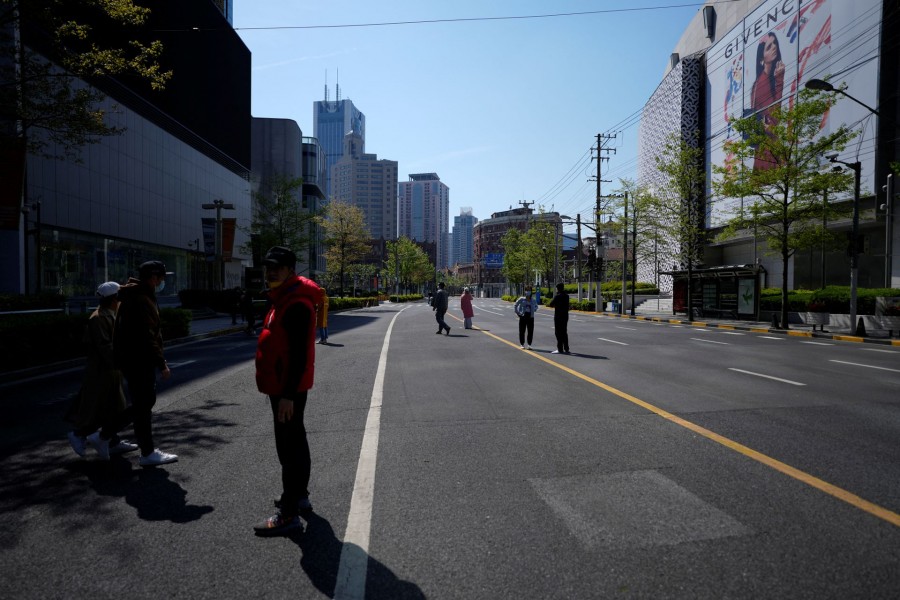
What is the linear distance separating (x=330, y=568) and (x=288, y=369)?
121 centimetres

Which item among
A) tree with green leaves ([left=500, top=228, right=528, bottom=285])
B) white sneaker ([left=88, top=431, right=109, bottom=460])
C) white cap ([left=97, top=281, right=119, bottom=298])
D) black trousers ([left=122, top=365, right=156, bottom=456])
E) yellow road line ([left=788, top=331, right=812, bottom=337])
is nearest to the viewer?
black trousers ([left=122, top=365, right=156, bottom=456])

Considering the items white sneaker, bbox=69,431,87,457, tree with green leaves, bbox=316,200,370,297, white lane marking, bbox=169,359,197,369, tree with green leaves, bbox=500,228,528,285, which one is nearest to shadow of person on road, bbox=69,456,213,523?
white sneaker, bbox=69,431,87,457

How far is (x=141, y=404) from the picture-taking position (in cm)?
491

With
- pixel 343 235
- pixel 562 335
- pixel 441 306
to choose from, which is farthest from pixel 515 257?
pixel 562 335

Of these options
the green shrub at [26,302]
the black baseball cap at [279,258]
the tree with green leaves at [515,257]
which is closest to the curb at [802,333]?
the black baseball cap at [279,258]

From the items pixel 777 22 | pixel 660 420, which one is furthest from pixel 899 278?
pixel 660 420

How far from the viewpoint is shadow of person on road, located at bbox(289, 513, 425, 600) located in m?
2.68

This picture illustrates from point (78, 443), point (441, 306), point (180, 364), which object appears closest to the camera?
point (78, 443)

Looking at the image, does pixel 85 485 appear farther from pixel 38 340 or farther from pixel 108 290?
pixel 38 340

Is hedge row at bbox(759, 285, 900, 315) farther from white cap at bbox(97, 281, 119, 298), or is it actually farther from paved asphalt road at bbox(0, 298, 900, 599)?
white cap at bbox(97, 281, 119, 298)

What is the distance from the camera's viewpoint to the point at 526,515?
3.57 meters

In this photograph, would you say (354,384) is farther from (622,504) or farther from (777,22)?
(777,22)

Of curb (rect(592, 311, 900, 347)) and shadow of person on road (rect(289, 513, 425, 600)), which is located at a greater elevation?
shadow of person on road (rect(289, 513, 425, 600))

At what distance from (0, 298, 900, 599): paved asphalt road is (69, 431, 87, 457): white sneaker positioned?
0.10m
